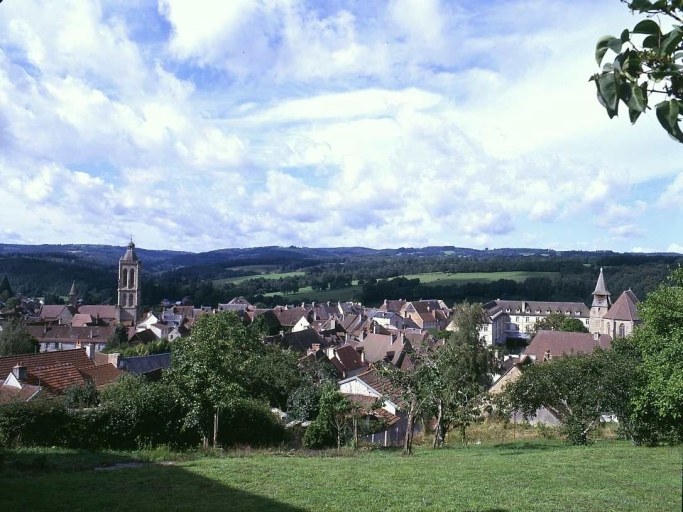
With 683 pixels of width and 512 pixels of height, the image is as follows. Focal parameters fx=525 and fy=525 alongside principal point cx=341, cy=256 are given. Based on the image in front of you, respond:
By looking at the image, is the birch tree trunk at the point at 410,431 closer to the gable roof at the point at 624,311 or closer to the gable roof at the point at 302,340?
the gable roof at the point at 302,340

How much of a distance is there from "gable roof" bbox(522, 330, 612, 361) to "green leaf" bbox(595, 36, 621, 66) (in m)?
56.2

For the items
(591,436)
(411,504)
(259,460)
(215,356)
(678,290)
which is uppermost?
(678,290)

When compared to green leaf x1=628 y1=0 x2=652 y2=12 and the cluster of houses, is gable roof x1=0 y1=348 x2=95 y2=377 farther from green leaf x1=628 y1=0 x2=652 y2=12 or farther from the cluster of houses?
green leaf x1=628 y1=0 x2=652 y2=12

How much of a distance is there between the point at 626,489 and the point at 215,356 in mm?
13368

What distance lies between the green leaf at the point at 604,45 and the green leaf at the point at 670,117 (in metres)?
0.36

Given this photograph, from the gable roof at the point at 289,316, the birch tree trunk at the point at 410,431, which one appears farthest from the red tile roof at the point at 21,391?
the gable roof at the point at 289,316

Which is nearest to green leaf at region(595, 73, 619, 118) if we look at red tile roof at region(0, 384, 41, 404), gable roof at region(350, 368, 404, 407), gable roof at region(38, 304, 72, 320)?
red tile roof at region(0, 384, 41, 404)

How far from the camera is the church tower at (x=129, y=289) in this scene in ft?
312

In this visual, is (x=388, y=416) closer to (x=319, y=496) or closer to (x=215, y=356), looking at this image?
(x=215, y=356)

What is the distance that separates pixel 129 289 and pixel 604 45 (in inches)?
4040

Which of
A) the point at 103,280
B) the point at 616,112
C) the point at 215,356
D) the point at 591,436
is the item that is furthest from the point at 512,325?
the point at 103,280

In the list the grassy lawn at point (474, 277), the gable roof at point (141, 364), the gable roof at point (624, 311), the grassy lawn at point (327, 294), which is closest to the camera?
the gable roof at point (141, 364)

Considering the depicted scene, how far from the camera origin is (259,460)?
1631 centimetres

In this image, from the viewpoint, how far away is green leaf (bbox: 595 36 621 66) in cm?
265
